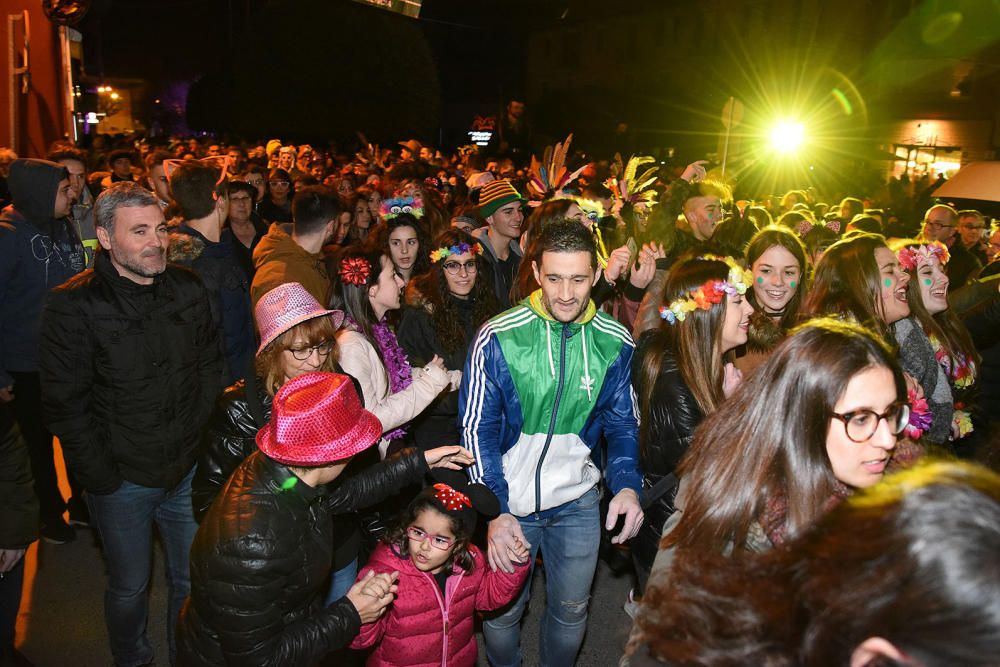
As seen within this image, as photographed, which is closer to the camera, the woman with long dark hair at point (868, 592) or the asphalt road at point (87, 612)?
the woman with long dark hair at point (868, 592)

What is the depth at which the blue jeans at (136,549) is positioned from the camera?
3.55 meters

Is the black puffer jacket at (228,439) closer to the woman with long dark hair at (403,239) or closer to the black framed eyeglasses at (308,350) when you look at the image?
the black framed eyeglasses at (308,350)

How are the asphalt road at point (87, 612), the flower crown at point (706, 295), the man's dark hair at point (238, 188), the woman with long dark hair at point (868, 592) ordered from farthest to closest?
the man's dark hair at point (238, 188)
the asphalt road at point (87, 612)
the flower crown at point (706, 295)
the woman with long dark hair at point (868, 592)

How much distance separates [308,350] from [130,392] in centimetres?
92

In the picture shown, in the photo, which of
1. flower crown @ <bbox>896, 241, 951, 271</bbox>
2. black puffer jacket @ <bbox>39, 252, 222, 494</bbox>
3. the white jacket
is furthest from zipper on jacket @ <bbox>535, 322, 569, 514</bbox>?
flower crown @ <bbox>896, 241, 951, 271</bbox>

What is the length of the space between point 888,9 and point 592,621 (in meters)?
42.4

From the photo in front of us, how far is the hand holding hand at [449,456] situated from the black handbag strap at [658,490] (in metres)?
0.79

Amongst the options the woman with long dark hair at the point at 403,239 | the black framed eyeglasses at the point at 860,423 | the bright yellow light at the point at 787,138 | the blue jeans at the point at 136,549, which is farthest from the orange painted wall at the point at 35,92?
the bright yellow light at the point at 787,138

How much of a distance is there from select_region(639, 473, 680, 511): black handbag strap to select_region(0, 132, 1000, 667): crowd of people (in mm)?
10

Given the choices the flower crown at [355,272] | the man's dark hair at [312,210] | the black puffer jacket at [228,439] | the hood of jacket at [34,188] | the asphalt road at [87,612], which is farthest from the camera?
the man's dark hair at [312,210]

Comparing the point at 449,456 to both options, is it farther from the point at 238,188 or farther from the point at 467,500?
the point at 238,188

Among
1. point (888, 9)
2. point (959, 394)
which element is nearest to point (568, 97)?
point (888, 9)

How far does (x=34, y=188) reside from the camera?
4914 millimetres

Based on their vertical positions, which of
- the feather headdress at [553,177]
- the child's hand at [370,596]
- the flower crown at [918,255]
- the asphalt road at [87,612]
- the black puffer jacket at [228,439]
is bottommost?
the asphalt road at [87,612]
